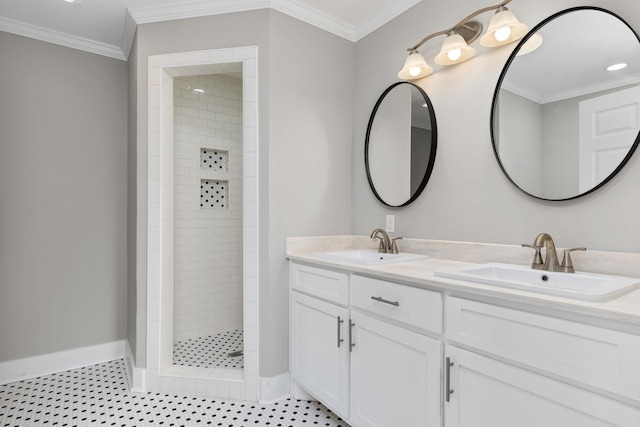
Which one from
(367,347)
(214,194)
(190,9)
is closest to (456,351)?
(367,347)

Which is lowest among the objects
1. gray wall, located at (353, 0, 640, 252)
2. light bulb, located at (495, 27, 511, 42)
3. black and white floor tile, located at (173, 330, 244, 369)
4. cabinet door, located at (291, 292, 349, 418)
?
black and white floor tile, located at (173, 330, 244, 369)

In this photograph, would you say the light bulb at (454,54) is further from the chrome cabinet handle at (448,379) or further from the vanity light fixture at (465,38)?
the chrome cabinet handle at (448,379)

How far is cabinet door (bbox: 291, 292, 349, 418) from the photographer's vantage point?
70.7 inches

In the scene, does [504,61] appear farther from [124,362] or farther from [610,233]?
[124,362]

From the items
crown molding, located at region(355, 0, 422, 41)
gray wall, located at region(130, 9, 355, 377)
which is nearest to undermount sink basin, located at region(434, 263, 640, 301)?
gray wall, located at region(130, 9, 355, 377)

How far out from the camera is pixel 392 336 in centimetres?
151

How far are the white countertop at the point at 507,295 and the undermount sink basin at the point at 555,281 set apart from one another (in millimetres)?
20

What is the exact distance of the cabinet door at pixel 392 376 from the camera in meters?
1.35

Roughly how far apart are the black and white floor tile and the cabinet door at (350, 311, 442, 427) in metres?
1.18

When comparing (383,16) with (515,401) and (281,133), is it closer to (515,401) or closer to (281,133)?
(281,133)

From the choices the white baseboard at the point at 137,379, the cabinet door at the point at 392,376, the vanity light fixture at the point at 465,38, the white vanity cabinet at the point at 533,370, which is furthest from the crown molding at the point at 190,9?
the white baseboard at the point at 137,379

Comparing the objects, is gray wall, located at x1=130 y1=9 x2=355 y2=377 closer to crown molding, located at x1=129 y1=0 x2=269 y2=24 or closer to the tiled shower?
crown molding, located at x1=129 y1=0 x2=269 y2=24

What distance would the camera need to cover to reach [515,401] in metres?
1.09

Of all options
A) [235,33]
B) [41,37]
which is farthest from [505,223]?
[41,37]
